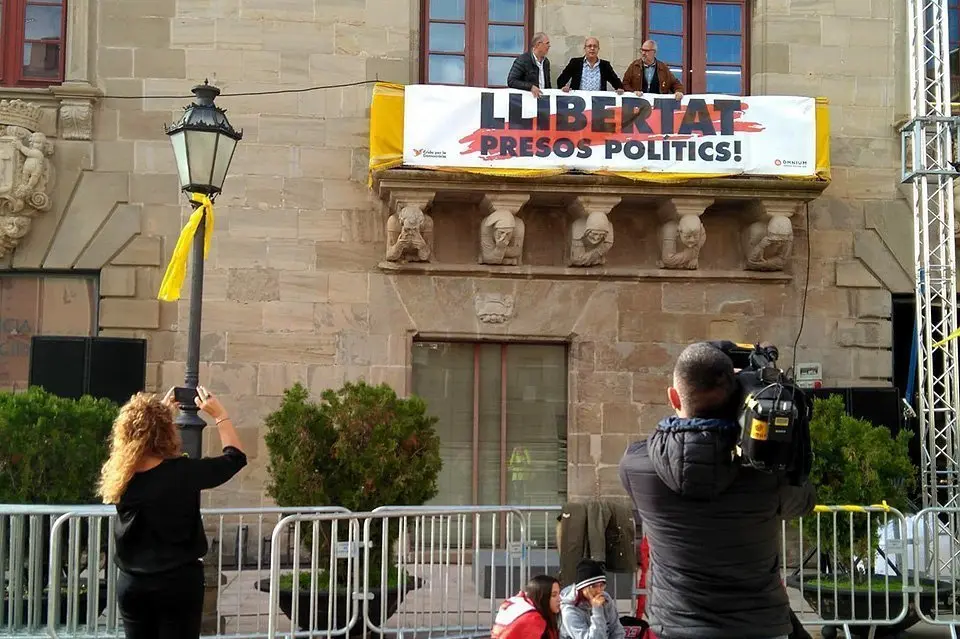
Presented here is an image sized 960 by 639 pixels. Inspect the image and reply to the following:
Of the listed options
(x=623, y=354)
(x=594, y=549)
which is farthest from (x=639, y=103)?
(x=594, y=549)

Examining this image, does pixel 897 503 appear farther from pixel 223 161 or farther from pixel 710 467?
pixel 710 467

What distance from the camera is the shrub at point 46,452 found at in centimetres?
945

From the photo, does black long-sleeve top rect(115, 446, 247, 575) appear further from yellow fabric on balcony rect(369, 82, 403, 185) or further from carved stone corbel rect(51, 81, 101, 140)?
carved stone corbel rect(51, 81, 101, 140)

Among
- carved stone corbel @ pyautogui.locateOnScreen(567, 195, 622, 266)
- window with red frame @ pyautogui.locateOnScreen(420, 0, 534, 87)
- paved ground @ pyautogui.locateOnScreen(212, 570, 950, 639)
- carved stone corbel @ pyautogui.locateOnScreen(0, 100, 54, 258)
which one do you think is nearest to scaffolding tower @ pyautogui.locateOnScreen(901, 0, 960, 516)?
carved stone corbel @ pyautogui.locateOnScreen(567, 195, 622, 266)

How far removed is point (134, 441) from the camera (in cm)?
577

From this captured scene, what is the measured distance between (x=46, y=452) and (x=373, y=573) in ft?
9.08

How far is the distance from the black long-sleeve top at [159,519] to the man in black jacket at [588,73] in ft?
26.8

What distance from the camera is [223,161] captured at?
8773 millimetres

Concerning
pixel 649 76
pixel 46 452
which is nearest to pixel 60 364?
pixel 46 452

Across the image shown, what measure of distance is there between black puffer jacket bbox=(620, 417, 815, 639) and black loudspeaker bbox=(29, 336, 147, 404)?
940 centimetres

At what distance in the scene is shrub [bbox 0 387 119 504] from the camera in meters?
9.45

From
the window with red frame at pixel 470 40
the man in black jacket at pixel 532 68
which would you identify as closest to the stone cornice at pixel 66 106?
the window with red frame at pixel 470 40

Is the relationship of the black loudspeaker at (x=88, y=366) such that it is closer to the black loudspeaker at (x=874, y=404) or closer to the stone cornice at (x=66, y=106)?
the stone cornice at (x=66, y=106)

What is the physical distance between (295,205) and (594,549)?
233 inches
